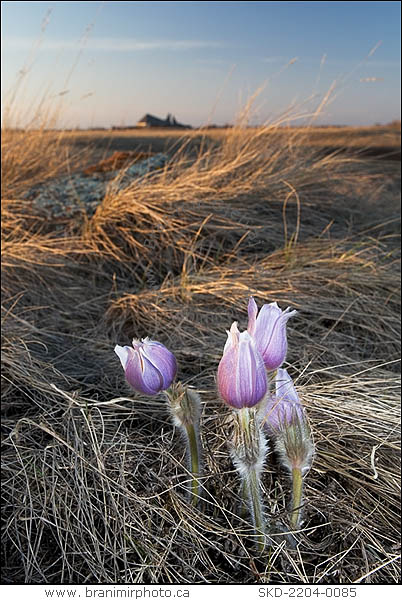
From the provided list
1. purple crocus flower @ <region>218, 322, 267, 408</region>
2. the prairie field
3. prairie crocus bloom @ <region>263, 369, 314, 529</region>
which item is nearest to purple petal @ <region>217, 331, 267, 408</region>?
purple crocus flower @ <region>218, 322, 267, 408</region>

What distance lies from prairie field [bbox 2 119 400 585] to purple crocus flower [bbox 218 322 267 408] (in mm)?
258

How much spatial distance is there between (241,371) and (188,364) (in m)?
0.88

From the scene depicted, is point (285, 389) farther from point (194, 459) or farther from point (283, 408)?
point (194, 459)

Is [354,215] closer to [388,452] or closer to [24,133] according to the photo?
[388,452]

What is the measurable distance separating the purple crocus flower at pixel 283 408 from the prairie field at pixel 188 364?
14 centimetres

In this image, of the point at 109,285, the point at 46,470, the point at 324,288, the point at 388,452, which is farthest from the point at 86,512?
the point at 109,285

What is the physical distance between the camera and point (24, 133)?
374 centimetres

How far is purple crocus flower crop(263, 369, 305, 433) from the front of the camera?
794 millimetres

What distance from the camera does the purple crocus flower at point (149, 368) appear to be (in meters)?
0.76

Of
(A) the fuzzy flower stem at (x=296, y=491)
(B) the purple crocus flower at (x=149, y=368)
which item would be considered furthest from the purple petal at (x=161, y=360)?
(A) the fuzzy flower stem at (x=296, y=491)

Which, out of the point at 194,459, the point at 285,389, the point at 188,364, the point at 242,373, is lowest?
the point at 188,364

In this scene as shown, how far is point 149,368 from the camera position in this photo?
760 millimetres

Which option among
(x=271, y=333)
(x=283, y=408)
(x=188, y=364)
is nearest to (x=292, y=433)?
(x=283, y=408)

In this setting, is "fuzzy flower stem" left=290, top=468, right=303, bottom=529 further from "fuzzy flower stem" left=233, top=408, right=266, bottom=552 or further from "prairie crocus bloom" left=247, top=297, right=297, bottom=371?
"prairie crocus bloom" left=247, top=297, right=297, bottom=371
